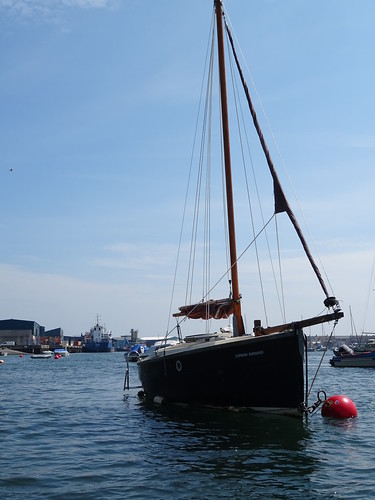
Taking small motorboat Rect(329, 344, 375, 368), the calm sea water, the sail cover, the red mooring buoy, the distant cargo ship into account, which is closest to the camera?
the calm sea water

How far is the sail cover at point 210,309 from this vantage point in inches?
893

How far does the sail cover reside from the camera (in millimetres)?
22672

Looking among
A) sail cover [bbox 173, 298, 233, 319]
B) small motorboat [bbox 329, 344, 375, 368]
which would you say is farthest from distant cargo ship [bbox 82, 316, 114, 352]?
sail cover [bbox 173, 298, 233, 319]

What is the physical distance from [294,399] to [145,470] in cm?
699

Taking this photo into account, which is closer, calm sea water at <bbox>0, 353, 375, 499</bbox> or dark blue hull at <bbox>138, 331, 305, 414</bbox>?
calm sea water at <bbox>0, 353, 375, 499</bbox>

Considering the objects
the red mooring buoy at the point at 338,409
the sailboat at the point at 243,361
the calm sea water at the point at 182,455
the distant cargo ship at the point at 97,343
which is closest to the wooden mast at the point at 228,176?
the sailboat at the point at 243,361

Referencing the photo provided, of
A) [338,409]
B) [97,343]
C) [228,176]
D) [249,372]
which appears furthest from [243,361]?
[97,343]

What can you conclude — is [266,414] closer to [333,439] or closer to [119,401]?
[333,439]

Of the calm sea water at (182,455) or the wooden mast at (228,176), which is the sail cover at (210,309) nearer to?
the wooden mast at (228,176)

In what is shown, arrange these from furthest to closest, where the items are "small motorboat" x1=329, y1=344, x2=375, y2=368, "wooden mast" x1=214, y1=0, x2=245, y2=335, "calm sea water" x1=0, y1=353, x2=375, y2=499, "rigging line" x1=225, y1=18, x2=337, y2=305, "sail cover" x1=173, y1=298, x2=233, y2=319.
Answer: "small motorboat" x1=329, y1=344, x2=375, y2=368 → "sail cover" x1=173, y1=298, x2=233, y2=319 → "wooden mast" x1=214, y1=0, x2=245, y2=335 → "rigging line" x1=225, y1=18, x2=337, y2=305 → "calm sea water" x1=0, y1=353, x2=375, y2=499

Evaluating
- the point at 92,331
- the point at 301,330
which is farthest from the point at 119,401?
the point at 92,331

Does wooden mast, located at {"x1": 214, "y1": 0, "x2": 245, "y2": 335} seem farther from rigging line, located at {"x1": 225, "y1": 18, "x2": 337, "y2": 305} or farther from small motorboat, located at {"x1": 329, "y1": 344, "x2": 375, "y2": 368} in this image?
small motorboat, located at {"x1": 329, "y1": 344, "x2": 375, "y2": 368}

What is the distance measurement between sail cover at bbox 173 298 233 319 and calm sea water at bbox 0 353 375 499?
4063 mm

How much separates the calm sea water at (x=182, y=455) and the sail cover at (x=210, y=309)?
4.06 metres
